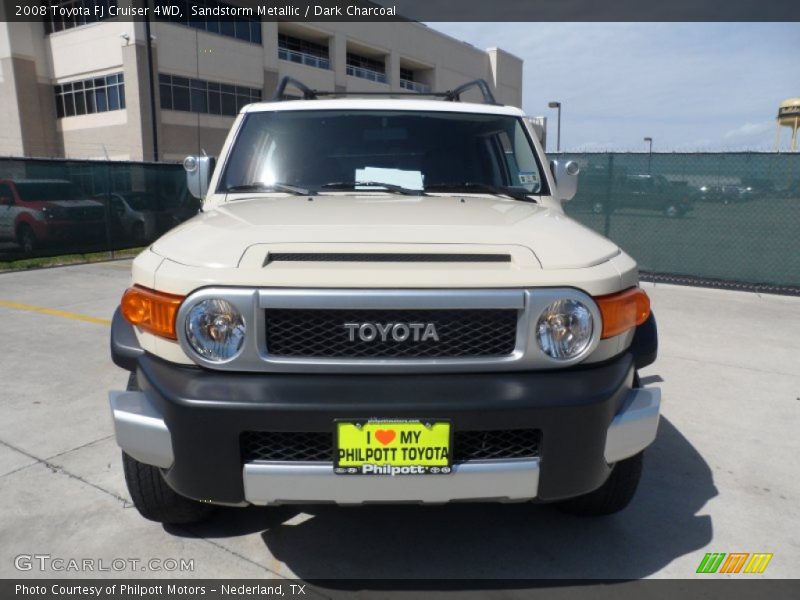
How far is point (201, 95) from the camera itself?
101 feet

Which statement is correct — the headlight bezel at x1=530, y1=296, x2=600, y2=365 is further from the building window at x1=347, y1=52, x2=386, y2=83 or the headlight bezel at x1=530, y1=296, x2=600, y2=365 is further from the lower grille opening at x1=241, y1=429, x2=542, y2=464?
the building window at x1=347, y1=52, x2=386, y2=83

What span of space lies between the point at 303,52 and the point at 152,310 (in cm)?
3843

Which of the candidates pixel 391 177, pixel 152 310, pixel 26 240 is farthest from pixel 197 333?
pixel 26 240

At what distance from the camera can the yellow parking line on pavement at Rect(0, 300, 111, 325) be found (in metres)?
6.63

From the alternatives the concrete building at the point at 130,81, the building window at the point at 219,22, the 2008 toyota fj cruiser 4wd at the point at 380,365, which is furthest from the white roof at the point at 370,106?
the building window at the point at 219,22

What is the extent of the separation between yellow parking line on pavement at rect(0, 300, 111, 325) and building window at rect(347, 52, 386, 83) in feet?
115

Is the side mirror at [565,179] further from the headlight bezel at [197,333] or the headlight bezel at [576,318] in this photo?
the headlight bezel at [197,333]

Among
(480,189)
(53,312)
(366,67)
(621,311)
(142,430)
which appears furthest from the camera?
(366,67)

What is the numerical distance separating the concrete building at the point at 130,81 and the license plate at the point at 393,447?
27.6 metres

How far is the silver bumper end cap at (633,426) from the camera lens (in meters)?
2.10

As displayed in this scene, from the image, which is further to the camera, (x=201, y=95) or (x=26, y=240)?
(x=201, y=95)

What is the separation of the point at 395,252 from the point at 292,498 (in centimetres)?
84

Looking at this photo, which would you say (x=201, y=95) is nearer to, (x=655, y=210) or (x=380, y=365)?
(x=655, y=210)

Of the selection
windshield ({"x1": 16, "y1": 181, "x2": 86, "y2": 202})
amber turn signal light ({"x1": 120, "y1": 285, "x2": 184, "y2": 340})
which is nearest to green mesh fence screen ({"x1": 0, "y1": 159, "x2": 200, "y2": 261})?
windshield ({"x1": 16, "y1": 181, "x2": 86, "y2": 202})
